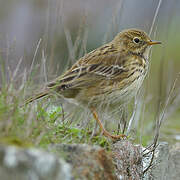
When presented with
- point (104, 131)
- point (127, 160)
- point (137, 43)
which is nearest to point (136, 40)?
point (137, 43)

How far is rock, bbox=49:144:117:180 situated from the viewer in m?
3.34

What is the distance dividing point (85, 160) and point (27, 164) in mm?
792

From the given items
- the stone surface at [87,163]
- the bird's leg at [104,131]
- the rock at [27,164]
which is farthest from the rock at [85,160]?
the bird's leg at [104,131]

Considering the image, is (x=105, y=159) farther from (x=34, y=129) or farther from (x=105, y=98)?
(x=105, y=98)

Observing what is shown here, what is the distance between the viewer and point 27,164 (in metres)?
2.75

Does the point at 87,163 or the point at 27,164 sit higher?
the point at 27,164

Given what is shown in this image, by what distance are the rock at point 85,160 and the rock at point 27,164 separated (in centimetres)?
40

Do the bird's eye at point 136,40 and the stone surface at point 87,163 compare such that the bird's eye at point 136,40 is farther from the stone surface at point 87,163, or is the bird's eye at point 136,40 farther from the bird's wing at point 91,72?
the stone surface at point 87,163

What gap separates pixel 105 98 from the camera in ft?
16.4

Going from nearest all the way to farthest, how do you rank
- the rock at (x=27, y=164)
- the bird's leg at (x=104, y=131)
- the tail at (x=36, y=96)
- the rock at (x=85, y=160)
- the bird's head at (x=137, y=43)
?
the rock at (x=27, y=164) < the rock at (x=85, y=160) < the tail at (x=36, y=96) < the bird's leg at (x=104, y=131) < the bird's head at (x=137, y=43)

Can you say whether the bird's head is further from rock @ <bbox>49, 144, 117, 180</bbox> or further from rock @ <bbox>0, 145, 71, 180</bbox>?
rock @ <bbox>0, 145, 71, 180</bbox>

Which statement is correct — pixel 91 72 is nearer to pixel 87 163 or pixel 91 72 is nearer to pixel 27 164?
pixel 87 163

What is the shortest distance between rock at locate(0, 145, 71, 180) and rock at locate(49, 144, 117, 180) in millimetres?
402

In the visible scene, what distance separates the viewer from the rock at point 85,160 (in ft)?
10.9
